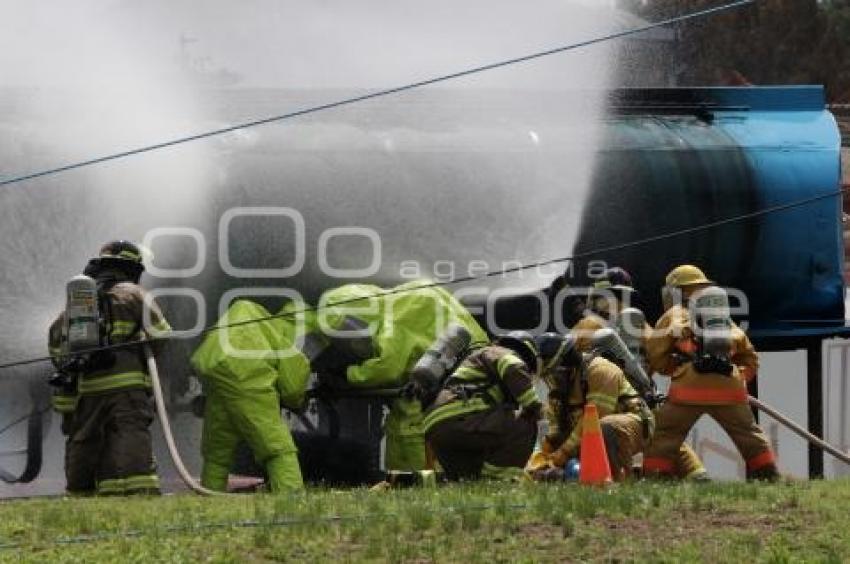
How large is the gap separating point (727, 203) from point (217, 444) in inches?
173

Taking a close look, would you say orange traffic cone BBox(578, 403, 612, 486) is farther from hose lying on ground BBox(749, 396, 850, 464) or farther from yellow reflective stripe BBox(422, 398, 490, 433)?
hose lying on ground BBox(749, 396, 850, 464)

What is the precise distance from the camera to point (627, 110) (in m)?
13.5

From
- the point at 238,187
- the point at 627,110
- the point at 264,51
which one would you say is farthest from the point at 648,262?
the point at 264,51

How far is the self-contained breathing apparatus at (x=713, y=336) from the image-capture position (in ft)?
34.2

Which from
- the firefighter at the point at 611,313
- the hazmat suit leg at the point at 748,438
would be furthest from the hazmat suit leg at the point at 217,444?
the hazmat suit leg at the point at 748,438

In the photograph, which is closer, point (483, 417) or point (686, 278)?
point (483, 417)

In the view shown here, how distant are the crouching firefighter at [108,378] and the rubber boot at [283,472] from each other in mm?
781

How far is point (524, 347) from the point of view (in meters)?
10.5

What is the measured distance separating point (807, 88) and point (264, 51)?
14.8 feet

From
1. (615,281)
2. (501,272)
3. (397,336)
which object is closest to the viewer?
(501,272)

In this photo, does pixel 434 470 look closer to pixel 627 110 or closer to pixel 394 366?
pixel 394 366

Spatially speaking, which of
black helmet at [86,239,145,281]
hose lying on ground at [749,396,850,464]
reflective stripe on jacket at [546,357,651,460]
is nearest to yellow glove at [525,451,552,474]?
reflective stripe on jacket at [546,357,651,460]

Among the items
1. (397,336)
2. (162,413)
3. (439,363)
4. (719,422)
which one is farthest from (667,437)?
(162,413)

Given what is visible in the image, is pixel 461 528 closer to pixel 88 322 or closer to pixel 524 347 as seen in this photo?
pixel 524 347
